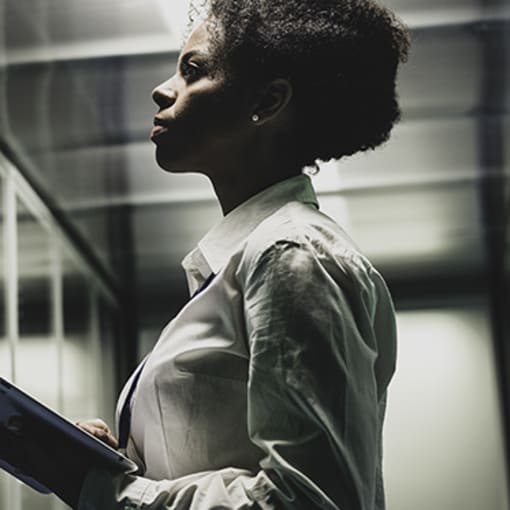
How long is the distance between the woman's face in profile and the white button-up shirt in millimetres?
134

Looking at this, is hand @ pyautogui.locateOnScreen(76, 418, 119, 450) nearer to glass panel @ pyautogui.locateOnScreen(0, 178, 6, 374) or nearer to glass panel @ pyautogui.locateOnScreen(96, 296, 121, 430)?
glass panel @ pyautogui.locateOnScreen(0, 178, 6, 374)

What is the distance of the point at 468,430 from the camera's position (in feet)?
25.6

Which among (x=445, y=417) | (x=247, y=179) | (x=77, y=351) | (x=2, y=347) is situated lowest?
(x=445, y=417)

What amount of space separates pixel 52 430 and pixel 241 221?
1.11ft

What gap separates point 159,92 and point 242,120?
0.34ft

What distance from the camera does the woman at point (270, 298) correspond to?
4.13ft

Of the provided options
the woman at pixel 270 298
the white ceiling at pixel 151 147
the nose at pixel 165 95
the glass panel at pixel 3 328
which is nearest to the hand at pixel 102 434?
the woman at pixel 270 298

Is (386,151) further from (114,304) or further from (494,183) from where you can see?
(114,304)

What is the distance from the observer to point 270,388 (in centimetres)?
126

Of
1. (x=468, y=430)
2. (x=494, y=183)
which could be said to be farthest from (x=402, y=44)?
(x=468, y=430)

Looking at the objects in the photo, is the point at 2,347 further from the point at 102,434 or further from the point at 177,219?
the point at 102,434

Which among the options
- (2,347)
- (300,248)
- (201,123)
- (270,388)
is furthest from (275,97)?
(2,347)

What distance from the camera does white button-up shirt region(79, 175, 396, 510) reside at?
4.09 feet

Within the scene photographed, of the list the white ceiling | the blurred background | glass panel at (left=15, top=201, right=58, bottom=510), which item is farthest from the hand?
glass panel at (left=15, top=201, right=58, bottom=510)
